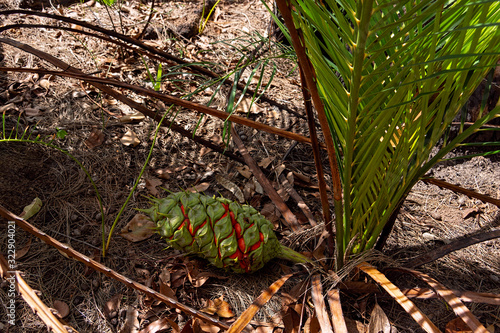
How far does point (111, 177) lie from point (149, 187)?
0.18 meters

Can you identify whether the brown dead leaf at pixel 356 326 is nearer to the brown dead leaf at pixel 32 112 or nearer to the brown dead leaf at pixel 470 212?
the brown dead leaf at pixel 470 212

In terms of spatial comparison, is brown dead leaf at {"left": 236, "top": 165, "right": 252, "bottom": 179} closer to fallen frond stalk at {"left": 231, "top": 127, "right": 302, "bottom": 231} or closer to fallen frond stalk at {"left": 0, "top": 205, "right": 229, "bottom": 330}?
fallen frond stalk at {"left": 231, "top": 127, "right": 302, "bottom": 231}

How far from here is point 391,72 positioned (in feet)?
2.28

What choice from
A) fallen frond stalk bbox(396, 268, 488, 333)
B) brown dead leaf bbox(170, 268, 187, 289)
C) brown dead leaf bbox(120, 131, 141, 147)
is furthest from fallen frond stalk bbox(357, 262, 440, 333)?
brown dead leaf bbox(120, 131, 141, 147)

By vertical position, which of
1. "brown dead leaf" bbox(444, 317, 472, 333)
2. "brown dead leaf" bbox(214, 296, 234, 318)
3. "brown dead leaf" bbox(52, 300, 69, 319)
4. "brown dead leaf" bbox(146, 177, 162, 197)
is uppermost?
"brown dead leaf" bbox(146, 177, 162, 197)

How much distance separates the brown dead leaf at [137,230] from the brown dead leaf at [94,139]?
1.48 ft

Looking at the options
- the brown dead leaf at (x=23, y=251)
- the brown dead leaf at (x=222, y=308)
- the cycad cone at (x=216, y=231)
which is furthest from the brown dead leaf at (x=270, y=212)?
the brown dead leaf at (x=23, y=251)

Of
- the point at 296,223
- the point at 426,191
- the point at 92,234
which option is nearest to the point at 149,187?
the point at 92,234

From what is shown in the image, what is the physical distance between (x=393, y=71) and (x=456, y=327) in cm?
84

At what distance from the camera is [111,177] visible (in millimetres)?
1581

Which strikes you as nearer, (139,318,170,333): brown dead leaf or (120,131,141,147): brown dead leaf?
(139,318,170,333): brown dead leaf

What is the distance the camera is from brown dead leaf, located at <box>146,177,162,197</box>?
5.01ft

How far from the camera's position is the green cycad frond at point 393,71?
2.19ft

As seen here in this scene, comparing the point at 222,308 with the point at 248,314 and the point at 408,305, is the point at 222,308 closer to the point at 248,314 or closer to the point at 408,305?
the point at 248,314
